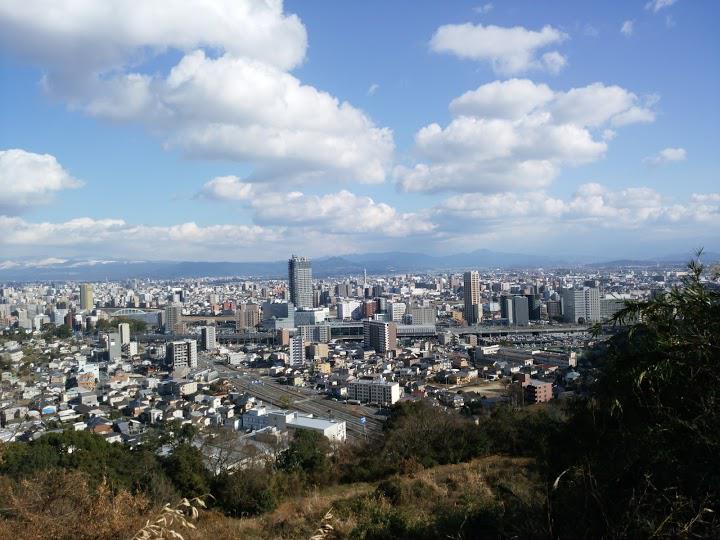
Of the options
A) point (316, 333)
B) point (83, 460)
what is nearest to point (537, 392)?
point (83, 460)

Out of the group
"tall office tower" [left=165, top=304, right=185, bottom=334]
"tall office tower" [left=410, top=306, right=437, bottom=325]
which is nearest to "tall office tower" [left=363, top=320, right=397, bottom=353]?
"tall office tower" [left=410, top=306, right=437, bottom=325]

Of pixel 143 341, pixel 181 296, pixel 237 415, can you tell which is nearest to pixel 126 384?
pixel 237 415

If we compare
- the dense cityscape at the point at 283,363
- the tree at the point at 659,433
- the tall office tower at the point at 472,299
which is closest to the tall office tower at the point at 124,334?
the dense cityscape at the point at 283,363

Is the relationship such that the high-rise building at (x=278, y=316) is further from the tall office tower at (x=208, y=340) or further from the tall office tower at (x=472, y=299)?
the tall office tower at (x=472, y=299)

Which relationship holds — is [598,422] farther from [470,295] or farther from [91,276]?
[91,276]

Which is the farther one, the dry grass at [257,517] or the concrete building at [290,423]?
the concrete building at [290,423]
